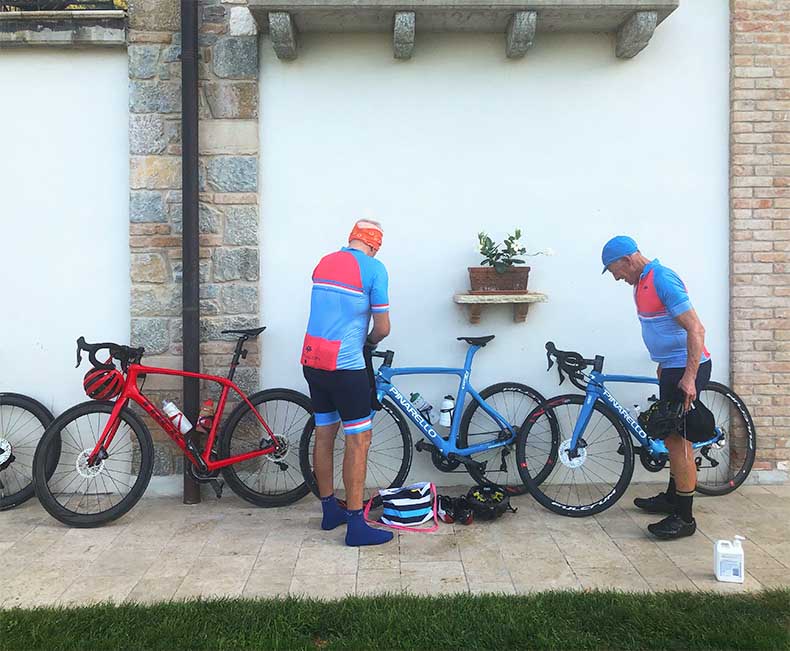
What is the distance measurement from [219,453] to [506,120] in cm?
319

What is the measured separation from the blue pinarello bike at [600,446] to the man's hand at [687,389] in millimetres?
628

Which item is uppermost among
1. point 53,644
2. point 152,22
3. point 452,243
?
point 152,22

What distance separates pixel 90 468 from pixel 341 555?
5.88ft

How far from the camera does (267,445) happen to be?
5070 millimetres

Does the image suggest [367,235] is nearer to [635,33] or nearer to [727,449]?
[635,33]

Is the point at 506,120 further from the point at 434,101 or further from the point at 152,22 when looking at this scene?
the point at 152,22

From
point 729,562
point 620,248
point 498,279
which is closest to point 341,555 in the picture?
point 729,562

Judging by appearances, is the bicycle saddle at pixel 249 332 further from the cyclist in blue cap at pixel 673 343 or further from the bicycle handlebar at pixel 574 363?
the cyclist in blue cap at pixel 673 343

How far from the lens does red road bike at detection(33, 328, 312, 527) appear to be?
4.70 m

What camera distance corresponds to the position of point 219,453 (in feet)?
16.6

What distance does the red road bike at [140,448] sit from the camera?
4.70 metres

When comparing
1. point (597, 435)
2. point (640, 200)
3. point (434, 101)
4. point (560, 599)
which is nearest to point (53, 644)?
point (560, 599)

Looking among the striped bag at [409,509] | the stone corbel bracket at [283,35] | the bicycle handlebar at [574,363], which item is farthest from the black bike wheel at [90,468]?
the bicycle handlebar at [574,363]

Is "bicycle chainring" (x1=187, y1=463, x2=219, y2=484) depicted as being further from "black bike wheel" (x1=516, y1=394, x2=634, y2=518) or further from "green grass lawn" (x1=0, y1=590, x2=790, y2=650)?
"black bike wheel" (x1=516, y1=394, x2=634, y2=518)
